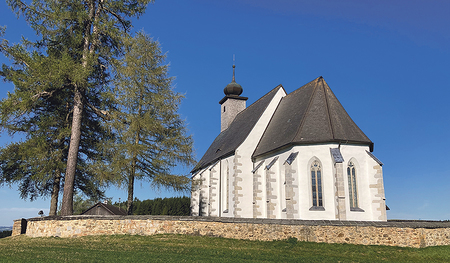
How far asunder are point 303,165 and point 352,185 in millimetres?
2633

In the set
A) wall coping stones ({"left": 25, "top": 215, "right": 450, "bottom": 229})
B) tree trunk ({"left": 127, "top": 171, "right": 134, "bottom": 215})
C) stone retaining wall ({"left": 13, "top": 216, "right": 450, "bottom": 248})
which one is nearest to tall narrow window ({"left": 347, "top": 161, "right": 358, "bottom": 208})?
wall coping stones ({"left": 25, "top": 215, "right": 450, "bottom": 229})

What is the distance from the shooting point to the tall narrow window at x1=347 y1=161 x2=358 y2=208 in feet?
57.2

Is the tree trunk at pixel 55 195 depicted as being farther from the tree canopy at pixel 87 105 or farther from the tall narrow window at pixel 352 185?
the tall narrow window at pixel 352 185

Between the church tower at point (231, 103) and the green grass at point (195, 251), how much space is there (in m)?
21.9

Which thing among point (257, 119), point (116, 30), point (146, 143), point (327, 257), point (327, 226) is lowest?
point (327, 257)

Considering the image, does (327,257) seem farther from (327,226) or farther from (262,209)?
(262,209)

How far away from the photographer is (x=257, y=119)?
23.9 metres

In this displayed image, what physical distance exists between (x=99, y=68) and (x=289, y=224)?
38.9 ft

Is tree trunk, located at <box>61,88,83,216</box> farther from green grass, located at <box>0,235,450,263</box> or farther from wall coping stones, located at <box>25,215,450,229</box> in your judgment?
green grass, located at <box>0,235,450,263</box>

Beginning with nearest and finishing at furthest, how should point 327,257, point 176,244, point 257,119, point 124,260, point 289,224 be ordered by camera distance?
point 124,260
point 327,257
point 176,244
point 289,224
point 257,119

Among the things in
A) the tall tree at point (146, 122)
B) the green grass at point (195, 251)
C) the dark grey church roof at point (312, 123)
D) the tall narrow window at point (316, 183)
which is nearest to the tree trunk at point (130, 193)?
the tall tree at point (146, 122)

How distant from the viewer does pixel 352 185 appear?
1759 cm

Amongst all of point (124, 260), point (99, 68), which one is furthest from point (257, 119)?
point (124, 260)

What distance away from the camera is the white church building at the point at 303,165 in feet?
56.7
